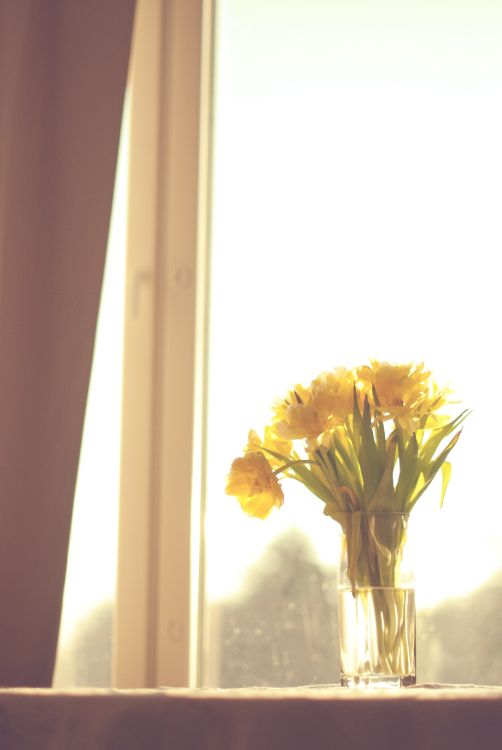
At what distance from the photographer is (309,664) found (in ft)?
5.72

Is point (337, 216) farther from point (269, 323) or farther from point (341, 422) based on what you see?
point (341, 422)

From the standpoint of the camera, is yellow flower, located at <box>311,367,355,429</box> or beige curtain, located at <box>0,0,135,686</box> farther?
beige curtain, located at <box>0,0,135,686</box>

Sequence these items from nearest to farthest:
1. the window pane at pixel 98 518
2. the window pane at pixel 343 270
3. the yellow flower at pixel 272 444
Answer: the yellow flower at pixel 272 444, the window pane at pixel 343 270, the window pane at pixel 98 518

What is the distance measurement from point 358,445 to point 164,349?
2.21 ft

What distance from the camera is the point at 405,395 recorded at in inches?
50.1

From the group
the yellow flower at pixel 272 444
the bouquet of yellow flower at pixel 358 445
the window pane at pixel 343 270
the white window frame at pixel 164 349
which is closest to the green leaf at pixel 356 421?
the bouquet of yellow flower at pixel 358 445

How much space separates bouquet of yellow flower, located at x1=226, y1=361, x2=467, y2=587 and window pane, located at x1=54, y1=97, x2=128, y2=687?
23.1 inches

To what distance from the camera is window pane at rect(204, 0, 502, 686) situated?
1.72 meters

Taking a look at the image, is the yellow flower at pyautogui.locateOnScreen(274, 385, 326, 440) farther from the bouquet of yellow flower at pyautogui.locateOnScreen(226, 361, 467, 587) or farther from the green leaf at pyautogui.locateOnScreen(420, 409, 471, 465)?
the green leaf at pyautogui.locateOnScreen(420, 409, 471, 465)

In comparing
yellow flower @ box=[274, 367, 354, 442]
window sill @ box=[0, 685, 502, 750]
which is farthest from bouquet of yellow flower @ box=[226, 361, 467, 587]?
window sill @ box=[0, 685, 502, 750]

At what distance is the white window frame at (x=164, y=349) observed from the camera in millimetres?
1772

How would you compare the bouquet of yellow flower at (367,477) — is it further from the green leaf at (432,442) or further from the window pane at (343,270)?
the window pane at (343,270)

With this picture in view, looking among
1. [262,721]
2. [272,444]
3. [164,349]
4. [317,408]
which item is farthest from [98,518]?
[262,721]

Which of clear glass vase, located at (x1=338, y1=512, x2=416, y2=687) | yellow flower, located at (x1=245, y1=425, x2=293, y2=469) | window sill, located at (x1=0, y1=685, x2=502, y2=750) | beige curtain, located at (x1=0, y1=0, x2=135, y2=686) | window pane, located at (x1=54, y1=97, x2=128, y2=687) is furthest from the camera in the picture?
window pane, located at (x1=54, y1=97, x2=128, y2=687)
